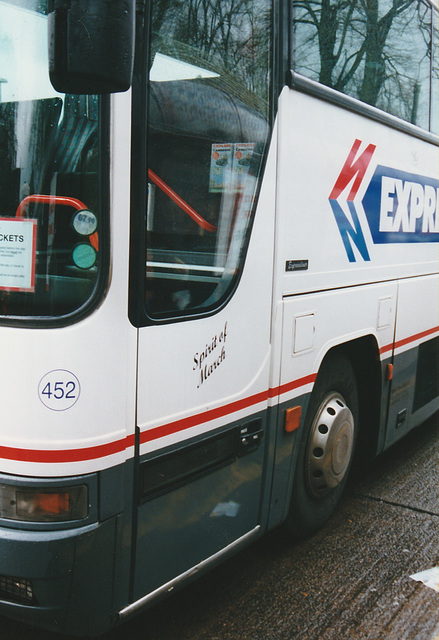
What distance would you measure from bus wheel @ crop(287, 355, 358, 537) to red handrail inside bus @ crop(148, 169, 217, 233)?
1.32m

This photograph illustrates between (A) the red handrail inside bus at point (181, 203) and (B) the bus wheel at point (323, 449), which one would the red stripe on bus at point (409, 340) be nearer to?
(B) the bus wheel at point (323, 449)

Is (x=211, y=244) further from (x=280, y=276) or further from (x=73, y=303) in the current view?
(x=73, y=303)

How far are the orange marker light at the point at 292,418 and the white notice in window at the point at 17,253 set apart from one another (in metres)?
1.55

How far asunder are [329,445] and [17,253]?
216 centimetres

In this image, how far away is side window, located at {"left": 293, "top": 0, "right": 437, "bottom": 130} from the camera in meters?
3.28

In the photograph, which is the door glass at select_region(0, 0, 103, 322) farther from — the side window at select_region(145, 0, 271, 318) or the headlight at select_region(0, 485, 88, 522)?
the headlight at select_region(0, 485, 88, 522)

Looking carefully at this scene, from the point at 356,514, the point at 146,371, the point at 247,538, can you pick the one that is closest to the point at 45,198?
the point at 146,371

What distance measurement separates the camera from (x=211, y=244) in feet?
8.96

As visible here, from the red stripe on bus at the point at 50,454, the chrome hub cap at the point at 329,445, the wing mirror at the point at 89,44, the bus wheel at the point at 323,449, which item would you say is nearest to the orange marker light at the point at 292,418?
the bus wheel at the point at 323,449

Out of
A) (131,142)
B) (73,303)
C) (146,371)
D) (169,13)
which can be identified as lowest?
(146,371)

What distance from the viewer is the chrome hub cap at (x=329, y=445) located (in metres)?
3.67

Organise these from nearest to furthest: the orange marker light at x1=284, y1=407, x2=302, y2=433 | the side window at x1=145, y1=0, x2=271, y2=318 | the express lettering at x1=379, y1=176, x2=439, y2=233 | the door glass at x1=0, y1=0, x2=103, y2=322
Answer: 1. the door glass at x1=0, y1=0, x2=103, y2=322
2. the side window at x1=145, y1=0, x2=271, y2=318
3. the orange marker light at x1=284, y1=407, x2=302, y2=433
4. the express lettering at x1=379, y1=176, x2=439, y2=233

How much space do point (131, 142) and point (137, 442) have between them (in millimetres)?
1054

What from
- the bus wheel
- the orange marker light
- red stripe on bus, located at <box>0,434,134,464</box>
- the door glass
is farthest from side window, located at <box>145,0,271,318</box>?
the bus wheel
